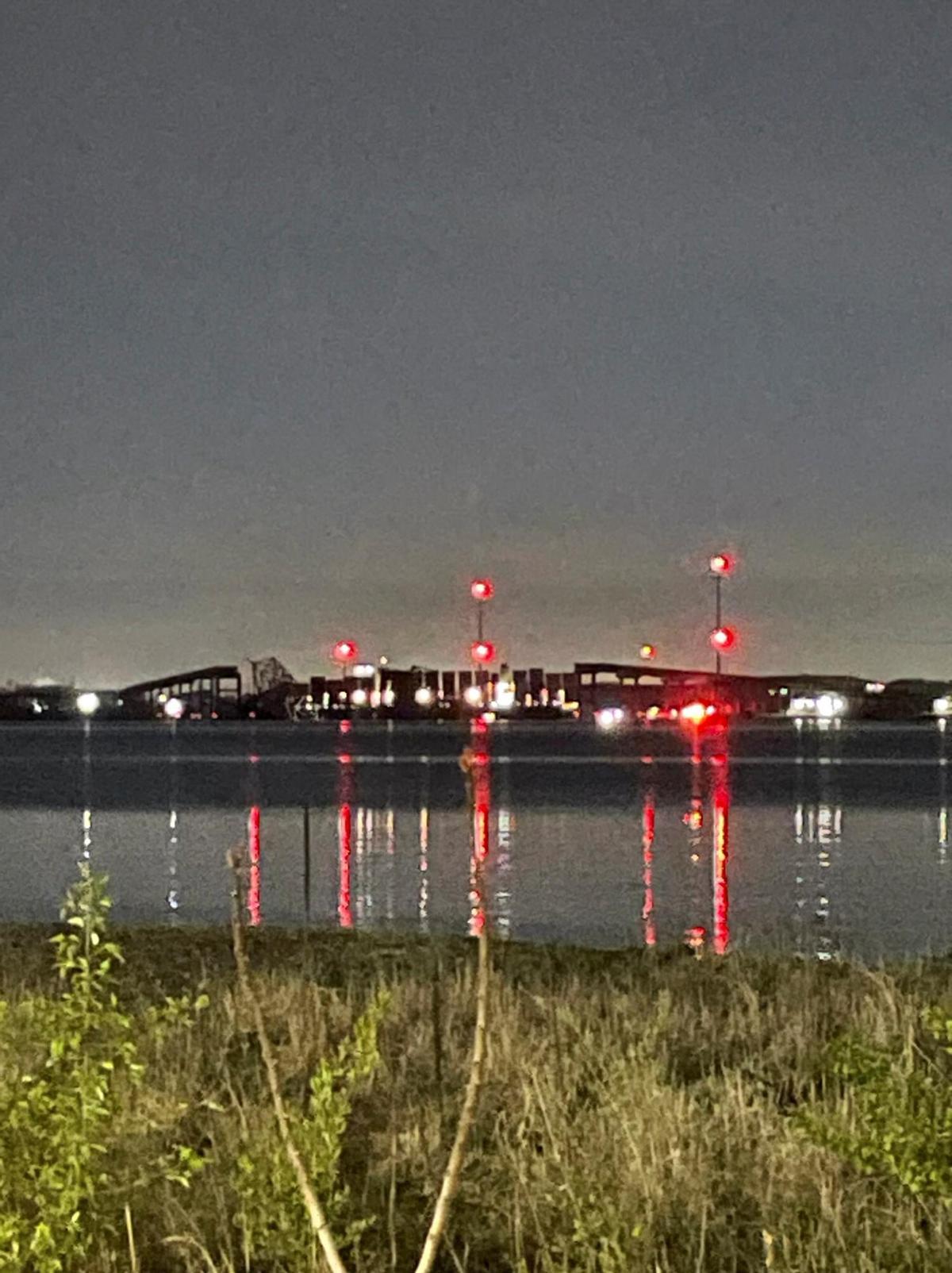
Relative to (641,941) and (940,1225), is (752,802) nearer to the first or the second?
(641,941)

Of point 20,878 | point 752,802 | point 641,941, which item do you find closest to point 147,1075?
point 641,941

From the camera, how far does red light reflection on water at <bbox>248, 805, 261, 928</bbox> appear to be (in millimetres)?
30166

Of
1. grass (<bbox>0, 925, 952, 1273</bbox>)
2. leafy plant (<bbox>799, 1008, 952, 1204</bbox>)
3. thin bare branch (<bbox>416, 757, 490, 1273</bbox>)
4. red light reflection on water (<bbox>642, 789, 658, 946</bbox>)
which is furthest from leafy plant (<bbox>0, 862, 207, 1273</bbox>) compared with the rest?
red light reflection on water (<bbox>642, 789, 658, 946</bbox>)

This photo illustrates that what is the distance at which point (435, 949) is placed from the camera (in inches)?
795

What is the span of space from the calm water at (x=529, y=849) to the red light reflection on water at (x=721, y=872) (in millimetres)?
110

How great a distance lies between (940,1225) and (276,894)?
27239 millimetres

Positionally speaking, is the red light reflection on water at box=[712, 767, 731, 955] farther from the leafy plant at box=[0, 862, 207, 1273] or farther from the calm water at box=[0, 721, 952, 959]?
the leafy plant at box=[0, 862, 207, 1273]

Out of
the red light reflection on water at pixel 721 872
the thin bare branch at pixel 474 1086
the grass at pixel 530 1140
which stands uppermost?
the thin bare branch at pixel 474 1086

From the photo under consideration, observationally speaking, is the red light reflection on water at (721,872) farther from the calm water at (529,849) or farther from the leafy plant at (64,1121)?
Answer: the leafy plant at (64,1121)

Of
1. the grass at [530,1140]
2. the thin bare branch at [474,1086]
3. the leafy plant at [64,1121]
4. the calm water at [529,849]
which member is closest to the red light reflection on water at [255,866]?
the calm water at [529,849]

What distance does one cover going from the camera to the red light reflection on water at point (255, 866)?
3017 cm

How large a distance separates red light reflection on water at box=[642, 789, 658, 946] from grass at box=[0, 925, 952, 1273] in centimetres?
1131

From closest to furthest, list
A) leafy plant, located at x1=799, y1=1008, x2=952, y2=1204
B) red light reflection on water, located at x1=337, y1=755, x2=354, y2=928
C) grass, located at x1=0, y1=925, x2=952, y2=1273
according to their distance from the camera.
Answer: leafy plant, located at x1=799, y1=1008, x2=952, y2=1204
grass, located at x1=0, y1=925, x2=952, y2=1273
red light reflection on water, located at x1=337, y1=755, x2=354, y2=928

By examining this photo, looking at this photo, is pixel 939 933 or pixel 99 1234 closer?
pixel 99 1234
